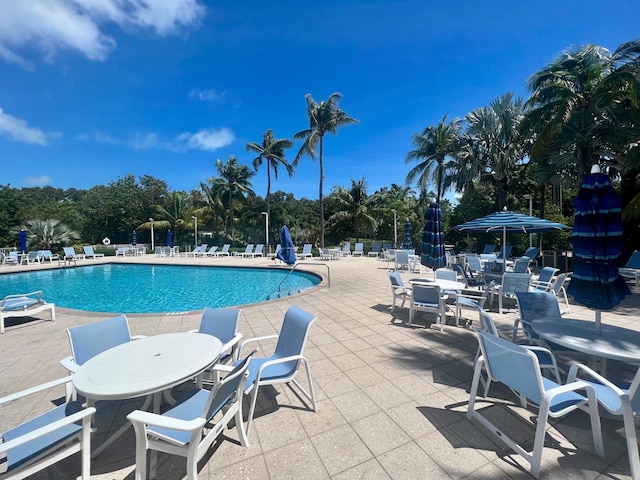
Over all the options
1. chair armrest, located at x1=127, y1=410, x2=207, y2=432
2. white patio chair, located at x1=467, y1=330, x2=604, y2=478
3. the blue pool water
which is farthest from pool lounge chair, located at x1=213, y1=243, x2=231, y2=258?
white patio chair, located at x1=467, y1=330, x2=604, y2=478

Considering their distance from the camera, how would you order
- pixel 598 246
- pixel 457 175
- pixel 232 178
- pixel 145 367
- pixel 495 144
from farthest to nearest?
pixel 232 178 → pixel 457 175 → pixel 495 144 → pixel 598 246 → pixel 145 367

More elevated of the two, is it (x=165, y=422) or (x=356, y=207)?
(x=356, y=207)

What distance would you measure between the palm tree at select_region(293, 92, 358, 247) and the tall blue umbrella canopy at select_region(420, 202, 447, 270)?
12.9 metres

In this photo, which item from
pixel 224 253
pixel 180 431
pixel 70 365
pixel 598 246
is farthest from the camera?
pixel 224 253

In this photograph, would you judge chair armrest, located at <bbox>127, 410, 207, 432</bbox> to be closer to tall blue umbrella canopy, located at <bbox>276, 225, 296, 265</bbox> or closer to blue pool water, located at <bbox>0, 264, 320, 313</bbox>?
blue pool water, located at <bbox>0, 264, 320, 313</bbox>

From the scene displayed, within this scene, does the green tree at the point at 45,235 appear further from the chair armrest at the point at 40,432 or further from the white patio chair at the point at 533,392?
the white patio chair at the point at 533,392

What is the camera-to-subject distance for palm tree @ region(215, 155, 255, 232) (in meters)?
23.4

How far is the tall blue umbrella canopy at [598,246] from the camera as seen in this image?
8.07 ft

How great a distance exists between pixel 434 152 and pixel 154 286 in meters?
17.5

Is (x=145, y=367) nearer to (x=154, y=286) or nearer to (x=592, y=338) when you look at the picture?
(x=592, y=338)

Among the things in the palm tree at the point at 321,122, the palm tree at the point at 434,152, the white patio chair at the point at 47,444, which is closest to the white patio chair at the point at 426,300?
the white patio chair at the point at 47,444

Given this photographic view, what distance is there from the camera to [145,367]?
1.91m

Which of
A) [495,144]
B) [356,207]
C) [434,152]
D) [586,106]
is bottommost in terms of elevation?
[356,207]

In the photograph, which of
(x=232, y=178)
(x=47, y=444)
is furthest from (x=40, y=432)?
(x=232, y=178)
